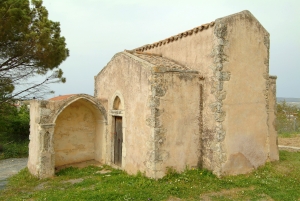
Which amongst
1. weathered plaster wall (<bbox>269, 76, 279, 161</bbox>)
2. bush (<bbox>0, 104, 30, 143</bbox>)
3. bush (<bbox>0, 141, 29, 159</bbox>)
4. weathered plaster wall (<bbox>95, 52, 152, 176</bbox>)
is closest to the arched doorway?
weathered plaster wall (<bbox>95, 52, 152, 176</bbox>)

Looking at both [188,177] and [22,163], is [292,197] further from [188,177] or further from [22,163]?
[22,163]

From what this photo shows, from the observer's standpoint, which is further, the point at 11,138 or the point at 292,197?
the point at 11,138

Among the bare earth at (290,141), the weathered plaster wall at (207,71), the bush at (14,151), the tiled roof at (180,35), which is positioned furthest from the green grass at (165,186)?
the bare earth at (290,141)

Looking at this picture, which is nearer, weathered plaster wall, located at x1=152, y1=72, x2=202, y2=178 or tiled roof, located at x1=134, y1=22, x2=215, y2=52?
weathered plaster wall, located at x1=152, y1=72, x2=202, y2=178

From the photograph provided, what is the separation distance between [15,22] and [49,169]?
6.67 meters

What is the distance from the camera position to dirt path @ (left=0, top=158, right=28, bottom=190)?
8.75 m

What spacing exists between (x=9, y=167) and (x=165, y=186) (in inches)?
299

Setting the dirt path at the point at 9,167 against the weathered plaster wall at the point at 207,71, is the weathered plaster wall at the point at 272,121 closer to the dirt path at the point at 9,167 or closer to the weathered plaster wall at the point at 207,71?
the weathered plaster wall at the point at 207,71

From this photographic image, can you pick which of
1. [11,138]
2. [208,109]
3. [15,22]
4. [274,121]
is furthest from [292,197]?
[11,138]

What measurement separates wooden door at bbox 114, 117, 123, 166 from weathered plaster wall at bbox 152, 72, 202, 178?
2474 mm

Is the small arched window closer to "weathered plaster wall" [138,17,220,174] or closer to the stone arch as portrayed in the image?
the stone arch

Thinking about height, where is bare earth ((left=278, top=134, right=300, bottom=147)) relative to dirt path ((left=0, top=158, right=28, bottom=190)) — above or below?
above

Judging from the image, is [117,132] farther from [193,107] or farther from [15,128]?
[15,128]

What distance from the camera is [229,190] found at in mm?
6547
